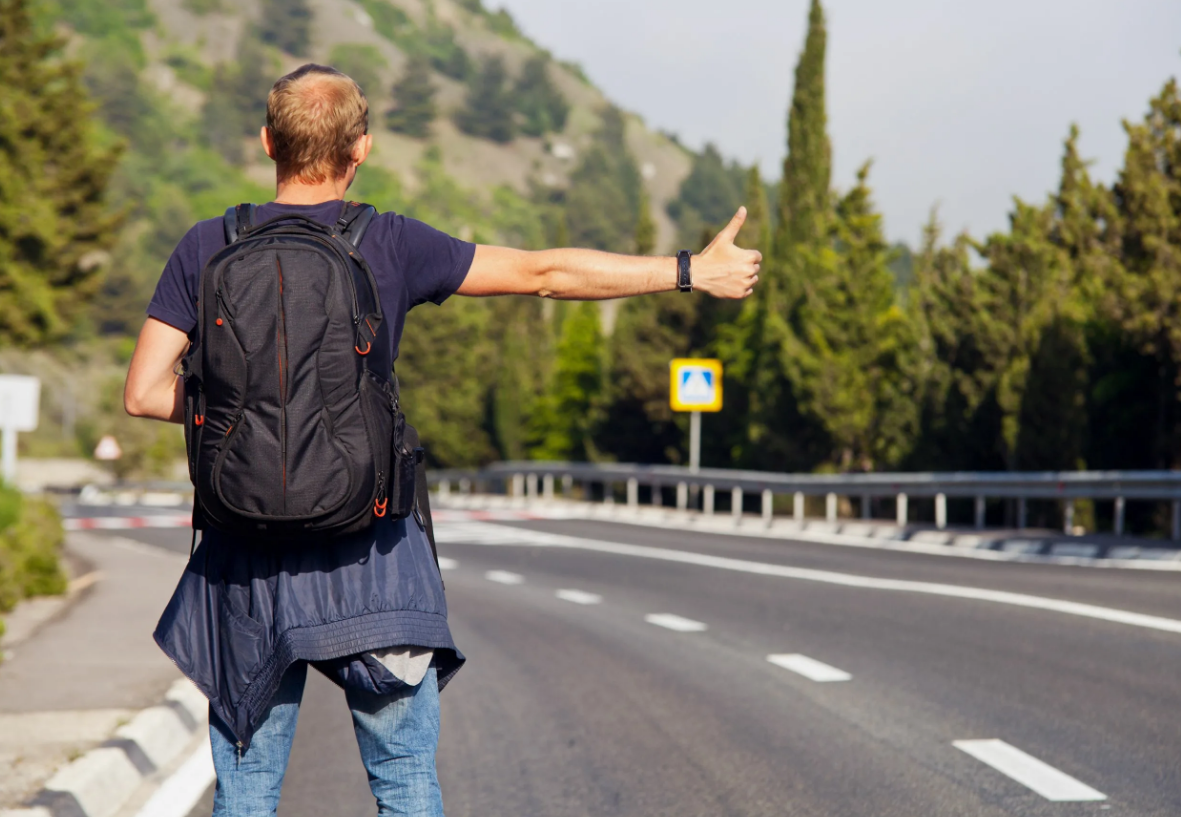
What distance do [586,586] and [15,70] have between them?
57.9ft

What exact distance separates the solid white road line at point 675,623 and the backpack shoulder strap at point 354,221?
8.55m

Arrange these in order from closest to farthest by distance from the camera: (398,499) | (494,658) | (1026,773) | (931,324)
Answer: (398,499)
(1026,773)
(494,658)
(931,324)

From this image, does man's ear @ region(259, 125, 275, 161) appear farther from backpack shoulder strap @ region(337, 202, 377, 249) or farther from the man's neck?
backpack shoulder strap @ region(337, 202, 377, 249)

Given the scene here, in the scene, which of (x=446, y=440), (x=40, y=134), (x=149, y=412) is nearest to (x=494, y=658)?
(x=149, y=412)

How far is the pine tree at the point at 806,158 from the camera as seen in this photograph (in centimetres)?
4884

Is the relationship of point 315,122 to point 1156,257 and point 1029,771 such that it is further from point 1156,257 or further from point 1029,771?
point 1156,257

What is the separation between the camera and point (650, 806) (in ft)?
19.1

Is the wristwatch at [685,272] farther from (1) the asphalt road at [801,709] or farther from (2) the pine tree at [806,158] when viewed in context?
(2) the pine tree at [806,158]

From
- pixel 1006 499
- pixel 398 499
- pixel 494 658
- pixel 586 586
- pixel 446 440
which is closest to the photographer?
pixel 398 499

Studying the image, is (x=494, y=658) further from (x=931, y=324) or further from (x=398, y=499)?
(x=931, y=324)

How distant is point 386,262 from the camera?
10.7ft

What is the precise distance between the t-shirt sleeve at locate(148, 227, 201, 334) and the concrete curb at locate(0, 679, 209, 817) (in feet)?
9.20

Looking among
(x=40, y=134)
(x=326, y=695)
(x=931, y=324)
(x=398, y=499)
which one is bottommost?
(x=326, y=695)

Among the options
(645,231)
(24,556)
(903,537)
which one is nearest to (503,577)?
(24,556)
